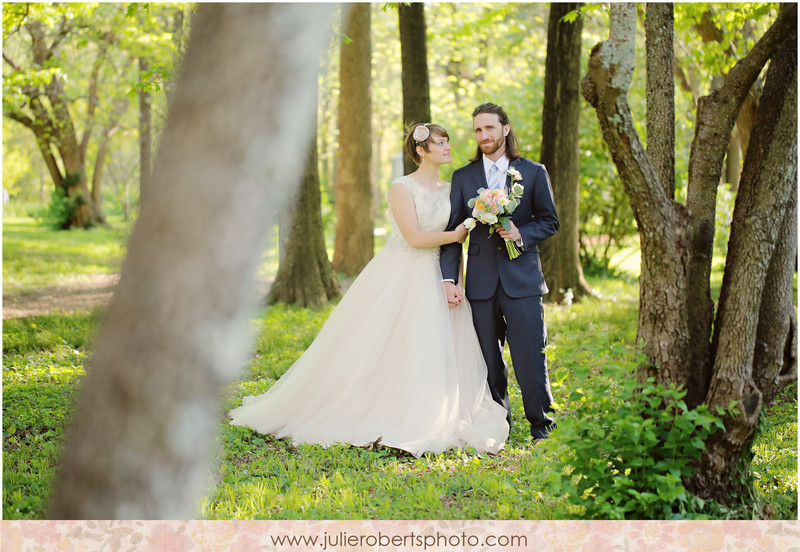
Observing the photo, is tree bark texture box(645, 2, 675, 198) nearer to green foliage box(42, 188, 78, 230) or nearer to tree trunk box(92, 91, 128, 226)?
tree trunk box(92, 91, 128, 226)

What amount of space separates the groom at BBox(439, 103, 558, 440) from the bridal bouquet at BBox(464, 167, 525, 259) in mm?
201

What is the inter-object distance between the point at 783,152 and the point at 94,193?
2956 cm

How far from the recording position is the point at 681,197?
13359 mm

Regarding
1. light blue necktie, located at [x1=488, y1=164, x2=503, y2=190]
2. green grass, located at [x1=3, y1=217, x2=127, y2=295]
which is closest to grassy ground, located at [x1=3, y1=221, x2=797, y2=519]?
light blue necktie, located at [x1=488, y1=164, x2=503, y2=190]

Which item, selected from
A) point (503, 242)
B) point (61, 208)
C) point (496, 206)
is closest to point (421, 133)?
point (496, 206)

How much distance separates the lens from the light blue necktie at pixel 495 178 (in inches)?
201

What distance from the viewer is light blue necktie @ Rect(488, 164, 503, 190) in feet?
16.7

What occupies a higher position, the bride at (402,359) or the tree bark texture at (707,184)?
the tree bark texture at (707,184)

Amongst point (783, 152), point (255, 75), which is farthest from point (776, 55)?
point (255, 75)

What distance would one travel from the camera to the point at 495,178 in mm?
5109

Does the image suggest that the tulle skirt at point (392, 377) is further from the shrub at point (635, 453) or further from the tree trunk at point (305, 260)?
the tree trunk at point (305, 260)

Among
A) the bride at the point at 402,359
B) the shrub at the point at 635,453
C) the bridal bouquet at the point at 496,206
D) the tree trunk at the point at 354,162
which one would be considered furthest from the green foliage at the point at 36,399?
the tree trunk at the point at 354,162

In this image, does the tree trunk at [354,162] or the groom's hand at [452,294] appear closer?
the groom's hand at [452,294]

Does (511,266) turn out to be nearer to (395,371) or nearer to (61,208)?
(395,371)
